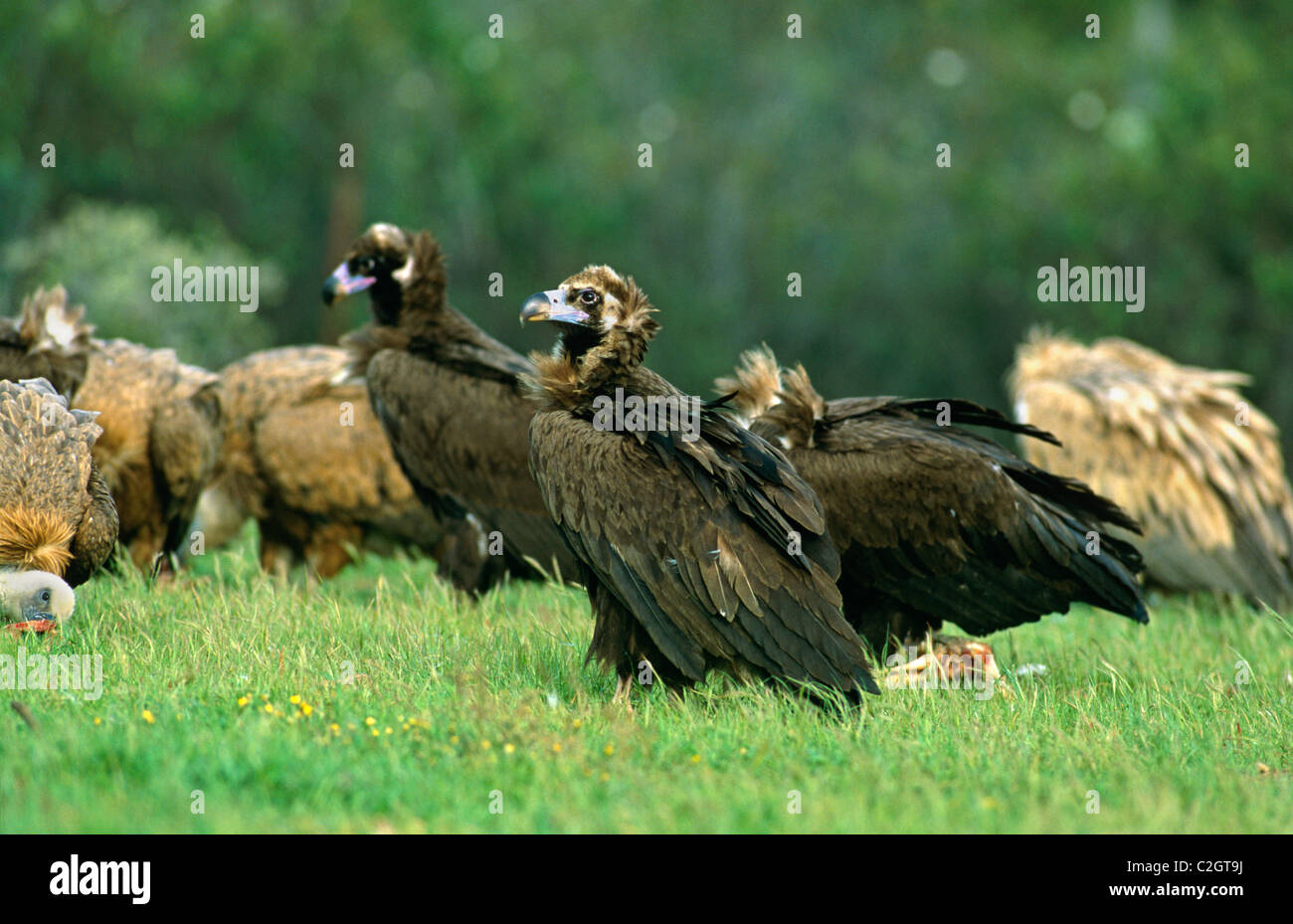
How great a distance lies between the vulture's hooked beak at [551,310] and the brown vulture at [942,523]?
1.46 meters

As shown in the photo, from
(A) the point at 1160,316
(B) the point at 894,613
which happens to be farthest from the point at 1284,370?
(B) the point at 894,613

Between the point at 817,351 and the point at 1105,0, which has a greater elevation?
the point at 1105,0

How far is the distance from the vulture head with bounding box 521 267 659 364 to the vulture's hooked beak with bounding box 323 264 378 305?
3.37m

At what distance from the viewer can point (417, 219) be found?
31.6 meters

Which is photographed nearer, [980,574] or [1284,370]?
[980,574]

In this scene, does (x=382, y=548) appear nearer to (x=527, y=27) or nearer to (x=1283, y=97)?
(x=1283, y=97)

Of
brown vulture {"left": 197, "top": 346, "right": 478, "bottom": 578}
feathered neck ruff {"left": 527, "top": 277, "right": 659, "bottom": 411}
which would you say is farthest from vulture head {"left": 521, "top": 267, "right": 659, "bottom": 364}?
brown vulture {"left": 197, "top": 346, "right": 478, "bottom": 578}

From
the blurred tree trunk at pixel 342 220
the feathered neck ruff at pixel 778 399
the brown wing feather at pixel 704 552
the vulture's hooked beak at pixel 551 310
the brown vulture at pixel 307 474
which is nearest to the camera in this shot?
the brown wing feather at pixel 704 552

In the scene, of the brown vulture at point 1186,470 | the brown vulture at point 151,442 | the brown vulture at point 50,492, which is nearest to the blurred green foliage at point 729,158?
the brown vulture at point 151,442

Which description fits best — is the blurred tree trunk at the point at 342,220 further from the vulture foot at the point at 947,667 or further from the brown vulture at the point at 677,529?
the brown vulture at the point at 677,529

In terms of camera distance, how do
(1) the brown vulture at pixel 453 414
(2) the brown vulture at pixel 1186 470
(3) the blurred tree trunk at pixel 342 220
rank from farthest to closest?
(3) the blurred tree trunk at pixel 342 220, (2) the brown vulture at pixel 1186 470, (1) the brown vulture at pixel 453 414

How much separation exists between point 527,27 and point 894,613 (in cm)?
3519

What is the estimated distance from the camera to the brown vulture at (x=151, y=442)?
9086 mm

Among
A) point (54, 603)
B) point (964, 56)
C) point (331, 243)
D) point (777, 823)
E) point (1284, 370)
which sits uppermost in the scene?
point (964, 56)
